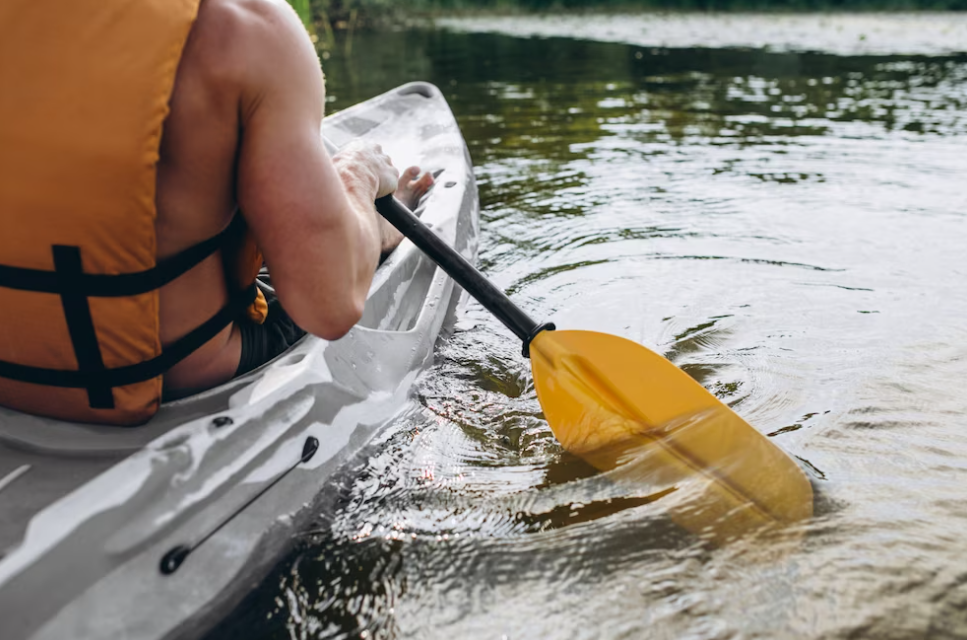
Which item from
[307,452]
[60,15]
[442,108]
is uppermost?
[60,15]

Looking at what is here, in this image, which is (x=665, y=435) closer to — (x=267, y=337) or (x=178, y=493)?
(x=267, y=337)

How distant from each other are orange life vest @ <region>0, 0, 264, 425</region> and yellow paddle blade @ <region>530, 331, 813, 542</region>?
3.83 feet

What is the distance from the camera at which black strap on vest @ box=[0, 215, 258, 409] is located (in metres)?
1.47

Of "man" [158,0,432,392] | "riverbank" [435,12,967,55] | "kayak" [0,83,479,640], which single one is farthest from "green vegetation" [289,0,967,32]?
"man" [158,0,432,392]

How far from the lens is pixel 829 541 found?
1826mm

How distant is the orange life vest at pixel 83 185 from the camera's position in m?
1.35

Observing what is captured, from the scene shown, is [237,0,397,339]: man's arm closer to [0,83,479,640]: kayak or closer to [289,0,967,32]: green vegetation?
[0,83,479,640]: kayak

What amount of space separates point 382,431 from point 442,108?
9.50 feet

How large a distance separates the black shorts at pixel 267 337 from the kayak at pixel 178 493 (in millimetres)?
65

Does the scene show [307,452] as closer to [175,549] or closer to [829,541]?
[175,549]

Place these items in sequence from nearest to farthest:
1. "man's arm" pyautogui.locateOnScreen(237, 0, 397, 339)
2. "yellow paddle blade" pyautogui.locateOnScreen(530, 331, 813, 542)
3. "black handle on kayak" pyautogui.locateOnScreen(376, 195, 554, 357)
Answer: "man's arm" pyautogui.locateOnScreen(237, 0, 397, 339)
"yellow paddle blade" pyautogui.locateOnScreen(530, 331, 813, 542)
"black handle on kayak" pyautogui.locateOnScreen(376, 195, 554, 357)

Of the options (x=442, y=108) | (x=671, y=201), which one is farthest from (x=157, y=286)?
(x=671, y=201)

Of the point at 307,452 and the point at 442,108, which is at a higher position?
the point at 442,108

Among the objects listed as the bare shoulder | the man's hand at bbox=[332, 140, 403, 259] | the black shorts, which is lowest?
the black shorts
